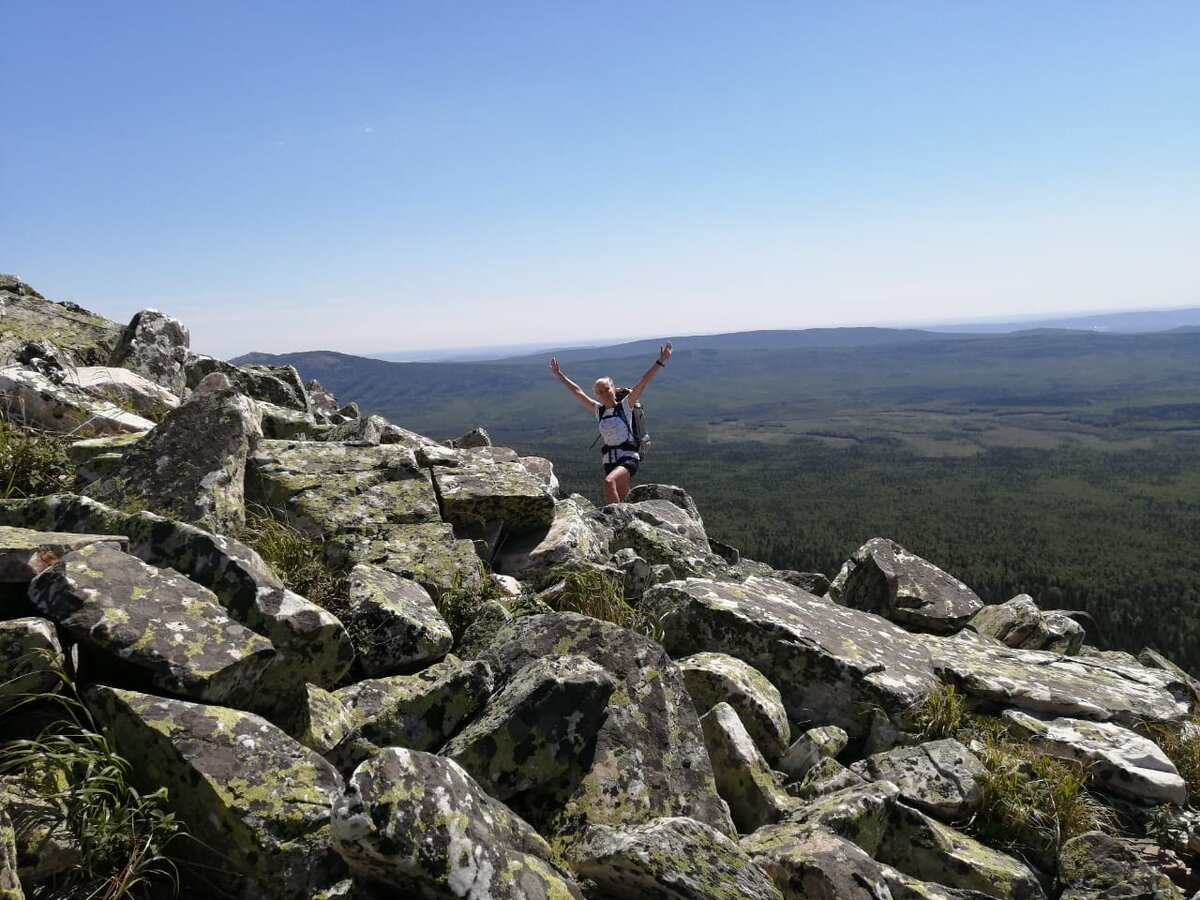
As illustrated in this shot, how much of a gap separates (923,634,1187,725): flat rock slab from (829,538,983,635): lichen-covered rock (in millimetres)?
1360

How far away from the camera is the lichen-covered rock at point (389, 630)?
6453mm

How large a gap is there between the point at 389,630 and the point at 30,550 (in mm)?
2662

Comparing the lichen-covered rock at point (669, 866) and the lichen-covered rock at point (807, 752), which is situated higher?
the lichen-covered rock at point (669, 866)

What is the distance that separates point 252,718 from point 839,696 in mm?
5804

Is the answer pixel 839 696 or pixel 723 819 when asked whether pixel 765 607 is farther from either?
pixel 723 819

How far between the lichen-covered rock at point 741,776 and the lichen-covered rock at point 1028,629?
298 inches

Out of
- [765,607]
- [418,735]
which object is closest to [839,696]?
[765,607]

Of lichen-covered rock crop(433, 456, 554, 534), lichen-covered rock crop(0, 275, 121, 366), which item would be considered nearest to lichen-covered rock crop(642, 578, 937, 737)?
lichen-covered rock crop(433, 456, 554, 534)

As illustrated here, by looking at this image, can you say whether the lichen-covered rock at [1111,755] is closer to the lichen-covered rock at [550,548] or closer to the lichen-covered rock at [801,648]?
the lichen-covered rock at [801,648]

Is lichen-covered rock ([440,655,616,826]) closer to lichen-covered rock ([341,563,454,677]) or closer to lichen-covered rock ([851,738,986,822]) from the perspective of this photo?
lichen-covered rock ([341,563,454,677])

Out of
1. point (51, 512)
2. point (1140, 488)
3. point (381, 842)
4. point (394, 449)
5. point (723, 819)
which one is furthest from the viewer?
point (1140, 488)

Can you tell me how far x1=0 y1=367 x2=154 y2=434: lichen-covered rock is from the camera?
30.6ft

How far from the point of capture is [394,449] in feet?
33.3

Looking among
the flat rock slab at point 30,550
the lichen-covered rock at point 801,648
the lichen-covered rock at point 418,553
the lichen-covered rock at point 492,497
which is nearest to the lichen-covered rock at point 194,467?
the lichen-covered rock at point 418,553
